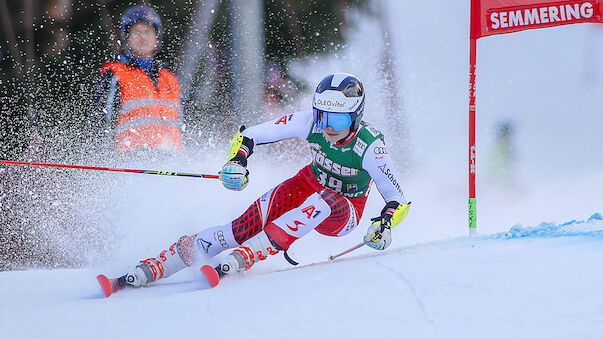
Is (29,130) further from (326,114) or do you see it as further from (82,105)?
(326,114)

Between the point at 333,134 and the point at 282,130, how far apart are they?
1.08 ft

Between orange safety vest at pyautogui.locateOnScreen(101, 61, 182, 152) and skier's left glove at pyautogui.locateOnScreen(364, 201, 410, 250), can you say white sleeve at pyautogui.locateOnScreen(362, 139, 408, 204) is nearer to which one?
skier's left glove at pyautogui.locateOnScreen(364, 201, 410, 250)

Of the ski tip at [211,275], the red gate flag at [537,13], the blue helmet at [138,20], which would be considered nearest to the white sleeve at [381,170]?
the ski tip at [211,275]

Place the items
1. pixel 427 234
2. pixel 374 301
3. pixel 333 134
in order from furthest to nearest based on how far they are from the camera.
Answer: pixel 427 234 → pixel 333 134 → pixel 374 301

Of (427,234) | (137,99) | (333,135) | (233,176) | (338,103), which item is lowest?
(427,234)

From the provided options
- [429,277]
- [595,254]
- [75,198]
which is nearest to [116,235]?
[75,198]

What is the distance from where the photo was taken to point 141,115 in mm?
4801

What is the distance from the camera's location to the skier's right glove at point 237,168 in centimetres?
344

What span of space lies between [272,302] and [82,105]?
14.8 feet

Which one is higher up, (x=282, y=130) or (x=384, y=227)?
(x=282, y=130)

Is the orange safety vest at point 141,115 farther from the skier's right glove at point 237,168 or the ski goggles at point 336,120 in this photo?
the ski goggles at point 336,120

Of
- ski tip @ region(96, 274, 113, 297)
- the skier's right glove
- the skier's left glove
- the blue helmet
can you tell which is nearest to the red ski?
ski tip @ region(96, 274, 113, 297)

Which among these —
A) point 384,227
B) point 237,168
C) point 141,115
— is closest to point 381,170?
point 384,227

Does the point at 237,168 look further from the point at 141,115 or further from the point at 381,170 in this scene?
the point at 141,115
